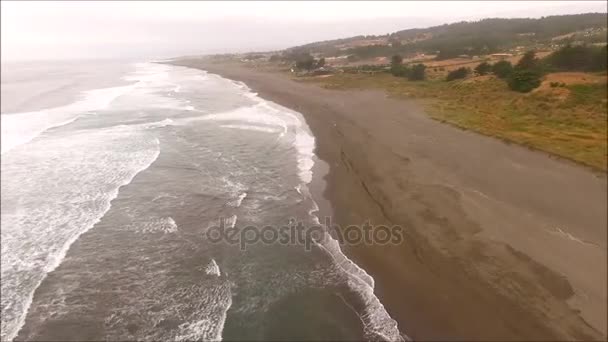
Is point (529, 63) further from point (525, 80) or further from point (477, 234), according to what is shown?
point (477, 234)

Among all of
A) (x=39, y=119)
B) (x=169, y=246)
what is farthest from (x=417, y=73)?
(x=39, y=119)

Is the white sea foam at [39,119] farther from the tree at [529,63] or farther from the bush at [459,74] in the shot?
the bush at [459,74]

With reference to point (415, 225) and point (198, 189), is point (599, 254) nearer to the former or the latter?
point (415, 225)

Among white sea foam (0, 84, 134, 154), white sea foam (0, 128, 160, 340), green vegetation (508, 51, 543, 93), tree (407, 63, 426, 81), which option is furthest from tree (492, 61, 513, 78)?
white sea foam (0, 84, 134, 154)

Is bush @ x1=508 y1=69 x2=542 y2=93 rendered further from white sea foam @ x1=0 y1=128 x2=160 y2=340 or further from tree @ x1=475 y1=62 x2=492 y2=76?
white sea foam @ x1=0 y1=128 x2=160 y2=340

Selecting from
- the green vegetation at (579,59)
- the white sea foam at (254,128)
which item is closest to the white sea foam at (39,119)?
the white sea foam at (254,128)

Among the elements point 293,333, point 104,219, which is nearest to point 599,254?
point 293,333
